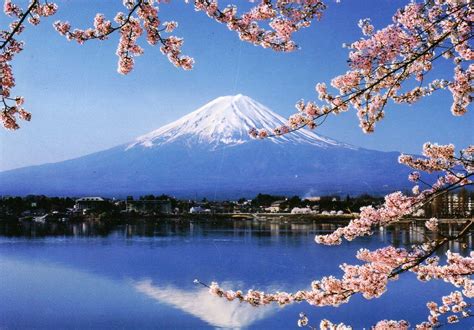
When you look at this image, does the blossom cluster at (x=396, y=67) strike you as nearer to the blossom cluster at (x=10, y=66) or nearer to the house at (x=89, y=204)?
the blossom cluster at (x=10, y=66)

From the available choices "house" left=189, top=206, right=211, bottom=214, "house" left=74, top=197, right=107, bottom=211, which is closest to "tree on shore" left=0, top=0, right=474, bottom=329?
"house" left=74, top=197, right=107, bottom=211

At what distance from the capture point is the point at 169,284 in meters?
11.0

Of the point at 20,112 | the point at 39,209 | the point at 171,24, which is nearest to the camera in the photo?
the point at 20,112

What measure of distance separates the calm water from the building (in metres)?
18.5

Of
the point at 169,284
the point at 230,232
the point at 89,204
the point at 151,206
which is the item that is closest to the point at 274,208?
the point at 151,206

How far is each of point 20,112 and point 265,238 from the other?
1817 centimetres

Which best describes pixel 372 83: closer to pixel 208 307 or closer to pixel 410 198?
pixel 410 198

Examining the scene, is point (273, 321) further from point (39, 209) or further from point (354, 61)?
point (39, 209)

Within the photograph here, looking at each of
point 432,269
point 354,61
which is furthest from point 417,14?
point 432,269

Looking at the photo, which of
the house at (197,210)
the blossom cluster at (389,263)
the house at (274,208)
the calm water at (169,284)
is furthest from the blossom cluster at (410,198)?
the house at (274,208)

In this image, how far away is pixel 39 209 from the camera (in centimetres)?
3525

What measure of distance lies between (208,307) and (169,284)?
200cm

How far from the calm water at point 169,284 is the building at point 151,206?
1852 cm

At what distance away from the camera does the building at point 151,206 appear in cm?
3675
